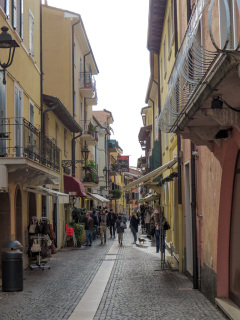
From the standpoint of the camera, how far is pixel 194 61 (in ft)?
23.5

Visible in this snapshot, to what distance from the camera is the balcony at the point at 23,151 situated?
1423 cm

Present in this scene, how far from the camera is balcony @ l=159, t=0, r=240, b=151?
577 cm

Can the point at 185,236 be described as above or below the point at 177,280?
above

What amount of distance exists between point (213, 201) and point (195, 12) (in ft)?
11.9

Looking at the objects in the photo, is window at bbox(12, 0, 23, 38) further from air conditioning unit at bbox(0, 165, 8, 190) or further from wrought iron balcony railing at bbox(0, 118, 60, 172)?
air conditioning unit at bbox(0, 165, 8, 190)

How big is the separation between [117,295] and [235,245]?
3.32 meters

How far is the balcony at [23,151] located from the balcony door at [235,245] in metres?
5.64

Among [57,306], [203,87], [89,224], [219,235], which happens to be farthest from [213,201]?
[89,224]

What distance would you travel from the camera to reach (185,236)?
15445mm

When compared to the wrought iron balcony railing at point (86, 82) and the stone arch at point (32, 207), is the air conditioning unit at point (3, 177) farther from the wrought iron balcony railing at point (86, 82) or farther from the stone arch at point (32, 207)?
the wrought iron balcony railing at point (86, 82)

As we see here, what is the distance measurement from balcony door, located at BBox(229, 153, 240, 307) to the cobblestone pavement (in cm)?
47

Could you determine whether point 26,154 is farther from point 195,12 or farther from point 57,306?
point 195,12

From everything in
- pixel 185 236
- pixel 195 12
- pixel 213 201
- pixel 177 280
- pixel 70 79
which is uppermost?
pixel 70 79

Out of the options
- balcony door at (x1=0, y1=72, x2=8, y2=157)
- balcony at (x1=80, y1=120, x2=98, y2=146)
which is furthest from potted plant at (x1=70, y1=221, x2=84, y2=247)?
balcony door at (x1=0, y1=72, x2=8, y2=157)
